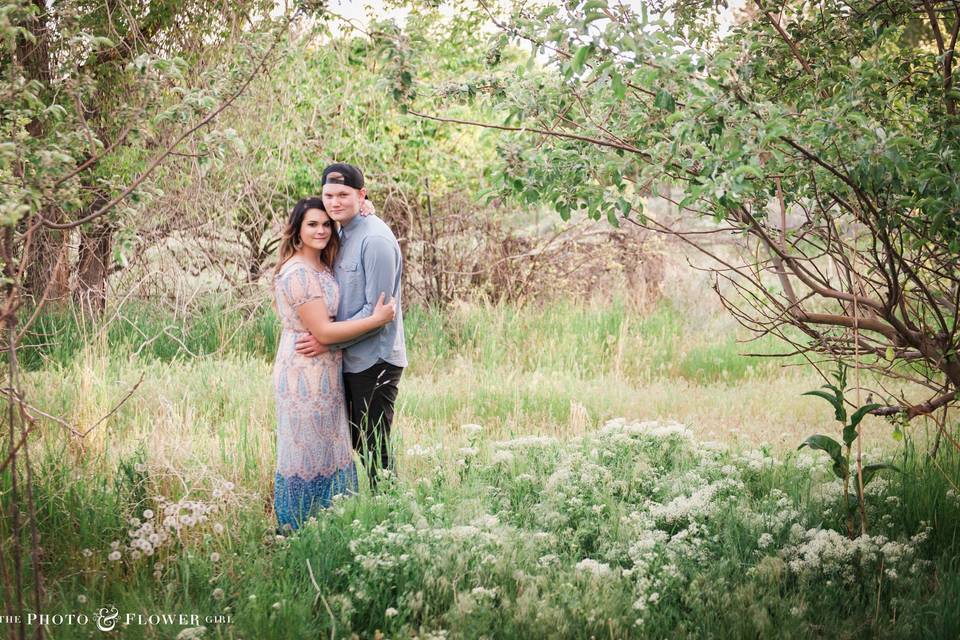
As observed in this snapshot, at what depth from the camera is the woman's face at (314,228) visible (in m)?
4.52

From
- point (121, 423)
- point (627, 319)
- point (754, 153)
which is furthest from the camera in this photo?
point (627, 319)

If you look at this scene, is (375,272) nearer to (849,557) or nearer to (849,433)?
(849,433)

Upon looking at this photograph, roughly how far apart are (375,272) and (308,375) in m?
0.67

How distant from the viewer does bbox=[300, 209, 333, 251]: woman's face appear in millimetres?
4523

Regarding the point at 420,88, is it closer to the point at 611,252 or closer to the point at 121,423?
the point at 121,423

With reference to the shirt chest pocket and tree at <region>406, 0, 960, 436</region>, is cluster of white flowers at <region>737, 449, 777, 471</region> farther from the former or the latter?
the shirt chest pocket

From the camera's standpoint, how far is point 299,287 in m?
4.44

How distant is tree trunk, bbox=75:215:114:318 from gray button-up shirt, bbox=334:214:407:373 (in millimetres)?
5043

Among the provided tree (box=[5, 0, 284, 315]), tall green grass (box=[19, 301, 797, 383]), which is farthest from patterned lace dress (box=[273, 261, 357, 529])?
tree (box=[5, 0, 284, 315])

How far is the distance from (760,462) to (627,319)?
4.77m

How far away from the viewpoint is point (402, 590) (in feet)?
11.5

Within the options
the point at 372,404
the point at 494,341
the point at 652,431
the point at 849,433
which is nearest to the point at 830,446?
the point at 849,433

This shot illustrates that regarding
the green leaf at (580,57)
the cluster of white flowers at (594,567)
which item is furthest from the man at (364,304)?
the green leaf at (580,57)

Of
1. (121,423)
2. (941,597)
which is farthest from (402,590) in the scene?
(121,423)
